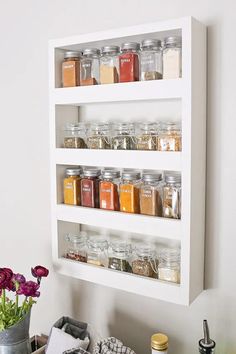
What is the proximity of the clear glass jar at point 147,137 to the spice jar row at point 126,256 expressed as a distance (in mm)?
306

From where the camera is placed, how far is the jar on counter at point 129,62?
125 cm

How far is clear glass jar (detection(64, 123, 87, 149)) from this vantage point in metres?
1.40

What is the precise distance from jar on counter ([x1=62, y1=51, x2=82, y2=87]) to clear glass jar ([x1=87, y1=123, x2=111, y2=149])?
0.15 m

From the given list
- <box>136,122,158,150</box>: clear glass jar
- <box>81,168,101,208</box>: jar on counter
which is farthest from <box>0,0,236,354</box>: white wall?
<box>81,168,101,208</box>: jar on counter

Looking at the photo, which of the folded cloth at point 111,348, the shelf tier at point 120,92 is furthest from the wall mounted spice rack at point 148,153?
the folded cloth at point 111,348

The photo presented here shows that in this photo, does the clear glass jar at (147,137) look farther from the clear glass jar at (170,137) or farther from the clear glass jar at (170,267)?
the clear glass jar at (170,267)

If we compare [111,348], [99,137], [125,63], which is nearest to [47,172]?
[99,137]

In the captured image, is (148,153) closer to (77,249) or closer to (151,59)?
(151,59)

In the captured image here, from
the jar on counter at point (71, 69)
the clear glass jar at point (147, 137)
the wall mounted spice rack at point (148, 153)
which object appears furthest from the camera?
the jar on counter at point (71, 69)

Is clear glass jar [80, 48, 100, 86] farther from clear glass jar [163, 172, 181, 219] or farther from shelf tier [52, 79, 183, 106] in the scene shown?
clear glass jar [163, 172, 181, 219]

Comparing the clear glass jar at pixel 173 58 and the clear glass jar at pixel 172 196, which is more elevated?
the clear glass jar at pixel 173 58

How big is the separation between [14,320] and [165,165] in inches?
26.6

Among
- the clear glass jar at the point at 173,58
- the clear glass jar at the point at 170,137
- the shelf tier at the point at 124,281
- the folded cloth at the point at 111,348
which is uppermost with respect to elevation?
the clear glass jar at the point at 173,58

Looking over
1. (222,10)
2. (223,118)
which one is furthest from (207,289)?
(222,10)
